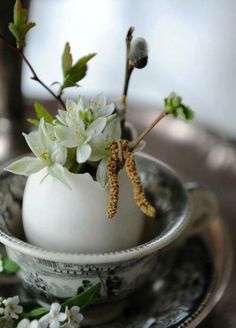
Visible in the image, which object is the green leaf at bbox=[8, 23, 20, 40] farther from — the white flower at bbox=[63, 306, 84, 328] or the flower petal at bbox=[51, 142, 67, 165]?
the white flower at bbox=[63, 306, 84, 328]

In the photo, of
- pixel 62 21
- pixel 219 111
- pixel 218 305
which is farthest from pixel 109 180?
pixel 62 21

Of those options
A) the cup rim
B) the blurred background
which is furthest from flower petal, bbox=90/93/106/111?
the blurred background

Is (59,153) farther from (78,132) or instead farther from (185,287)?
(185,287)

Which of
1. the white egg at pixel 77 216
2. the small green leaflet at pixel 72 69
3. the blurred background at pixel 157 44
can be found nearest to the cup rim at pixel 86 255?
the white egg at pixel 77 216

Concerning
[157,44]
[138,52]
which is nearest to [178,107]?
[138,52]

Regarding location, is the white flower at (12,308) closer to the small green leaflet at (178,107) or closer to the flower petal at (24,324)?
the flower petal at (24,324)

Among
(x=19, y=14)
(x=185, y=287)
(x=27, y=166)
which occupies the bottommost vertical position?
(x=185, y=287)
